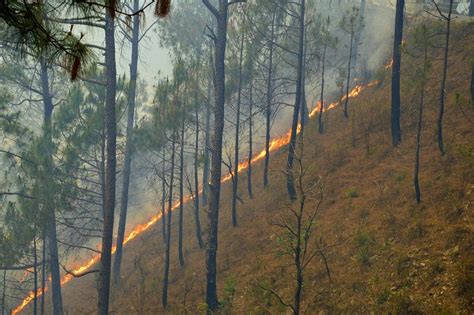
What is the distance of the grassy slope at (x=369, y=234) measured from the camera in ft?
27.4

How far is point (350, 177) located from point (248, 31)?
8.95 m

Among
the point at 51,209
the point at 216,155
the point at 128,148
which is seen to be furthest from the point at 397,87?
the point at 51,209

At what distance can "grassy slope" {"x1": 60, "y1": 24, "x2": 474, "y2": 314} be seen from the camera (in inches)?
328

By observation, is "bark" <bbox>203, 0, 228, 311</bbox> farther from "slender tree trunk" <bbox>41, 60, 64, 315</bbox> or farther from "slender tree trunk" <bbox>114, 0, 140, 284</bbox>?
"slender tree trunk" <bbox>41, 60, 64, 315</bbox>

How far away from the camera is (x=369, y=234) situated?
34.3 feet

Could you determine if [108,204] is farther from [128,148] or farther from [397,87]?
[397,87]

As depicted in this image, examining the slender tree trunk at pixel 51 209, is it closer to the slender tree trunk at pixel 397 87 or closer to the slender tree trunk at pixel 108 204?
the slender tree trunk at pixel 108 204

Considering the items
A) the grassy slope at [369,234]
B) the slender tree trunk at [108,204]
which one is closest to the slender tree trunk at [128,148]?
the grassy slope at [369,234]

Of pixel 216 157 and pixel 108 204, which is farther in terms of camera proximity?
pixel 216 157

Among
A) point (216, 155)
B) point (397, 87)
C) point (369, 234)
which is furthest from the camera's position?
point (397, 87)

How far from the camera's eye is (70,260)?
31.8 m

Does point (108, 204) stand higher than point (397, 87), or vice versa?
point (397, 87)

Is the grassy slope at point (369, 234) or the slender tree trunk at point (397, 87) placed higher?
the slender tree trunk at point (397, 87)

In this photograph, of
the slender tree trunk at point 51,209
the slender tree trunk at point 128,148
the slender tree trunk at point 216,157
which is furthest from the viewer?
the slender tree trunk at point 128,148
